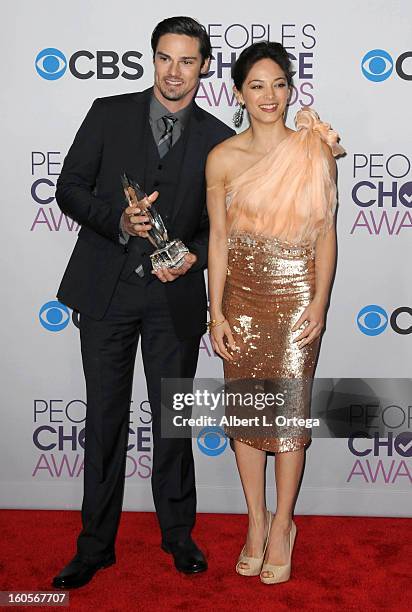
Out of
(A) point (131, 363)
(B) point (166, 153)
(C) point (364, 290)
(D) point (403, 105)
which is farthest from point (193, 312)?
(D) point (403, 105)

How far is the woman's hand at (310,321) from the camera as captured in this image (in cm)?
297

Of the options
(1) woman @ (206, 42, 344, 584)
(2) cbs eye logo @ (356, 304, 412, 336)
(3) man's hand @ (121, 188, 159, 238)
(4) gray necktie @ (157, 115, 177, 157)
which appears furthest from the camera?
(2) cbs eye logo @ (356, 304, 412, 336)

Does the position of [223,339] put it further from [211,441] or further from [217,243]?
[211,441]

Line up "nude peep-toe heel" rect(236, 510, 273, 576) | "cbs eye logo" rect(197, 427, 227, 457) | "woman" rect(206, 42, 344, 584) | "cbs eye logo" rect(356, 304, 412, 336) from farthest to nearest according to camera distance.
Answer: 1. "cbs eye logo" rect(197, 427, 227, 457)
2. "cbs eye logo" rect(356, 304, 412, 336)
3. "nude peep-toe heel" rect(236, 510, 273, 576)
4. "woman" rect(206, 42, 344, 584)

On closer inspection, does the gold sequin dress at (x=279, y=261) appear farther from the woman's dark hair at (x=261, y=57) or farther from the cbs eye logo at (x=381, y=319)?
the cbs eye logo at (x=381, y=319)

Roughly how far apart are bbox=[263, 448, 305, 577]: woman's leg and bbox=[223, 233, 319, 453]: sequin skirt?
0.16 ft

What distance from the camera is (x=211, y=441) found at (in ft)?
12.4

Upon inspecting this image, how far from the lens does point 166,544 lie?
3.25 m

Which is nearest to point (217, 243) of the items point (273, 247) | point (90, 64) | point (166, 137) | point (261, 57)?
point (273, 247)

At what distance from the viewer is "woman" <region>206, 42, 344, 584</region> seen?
2.88 metres

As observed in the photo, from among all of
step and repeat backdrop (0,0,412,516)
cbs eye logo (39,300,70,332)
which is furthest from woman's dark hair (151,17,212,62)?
cbs eye logo (39,300,70,332)

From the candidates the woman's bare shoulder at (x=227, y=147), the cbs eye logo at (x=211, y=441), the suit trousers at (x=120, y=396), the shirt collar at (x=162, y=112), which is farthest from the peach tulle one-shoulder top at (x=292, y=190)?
the cbs eye logo at (x=211, y=441)

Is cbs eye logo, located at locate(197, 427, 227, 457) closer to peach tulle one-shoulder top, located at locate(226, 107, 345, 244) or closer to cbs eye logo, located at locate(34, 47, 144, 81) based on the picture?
peach tulle one-shoulder top, located at locate(226, 107, 345, 244)

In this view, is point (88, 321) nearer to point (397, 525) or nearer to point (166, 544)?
point (166, 544)
